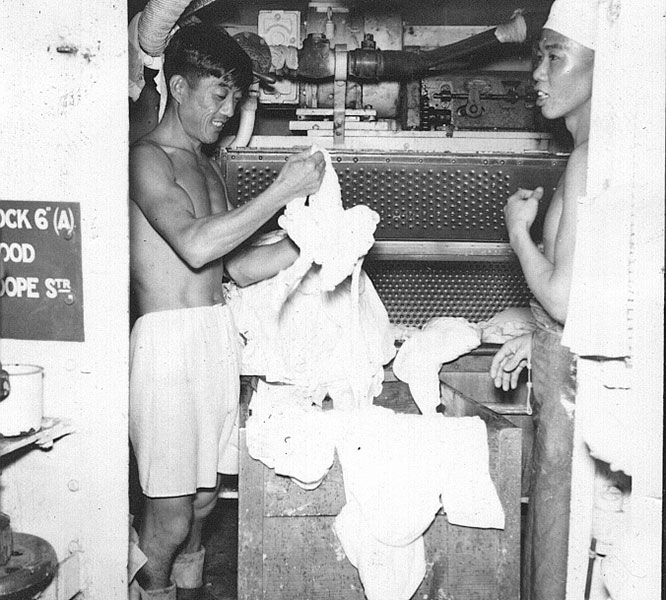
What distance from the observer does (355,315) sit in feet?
6.88

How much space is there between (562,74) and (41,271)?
1521mm

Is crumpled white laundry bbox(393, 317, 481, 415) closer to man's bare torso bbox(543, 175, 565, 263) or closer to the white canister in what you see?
man's bare torso bbox(543, 175, 565, 263)

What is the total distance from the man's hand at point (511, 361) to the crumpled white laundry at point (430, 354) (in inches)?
5.5

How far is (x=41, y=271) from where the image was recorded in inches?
69.2

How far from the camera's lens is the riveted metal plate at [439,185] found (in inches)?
108

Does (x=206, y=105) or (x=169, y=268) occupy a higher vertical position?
(x=206, y=105)

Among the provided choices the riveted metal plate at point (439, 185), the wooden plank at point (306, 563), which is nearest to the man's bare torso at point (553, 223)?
the riveted metal plate at point (439, 185)

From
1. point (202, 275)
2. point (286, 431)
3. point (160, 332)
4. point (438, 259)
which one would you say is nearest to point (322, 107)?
point (438, 259)

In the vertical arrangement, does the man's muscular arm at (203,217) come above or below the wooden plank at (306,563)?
above

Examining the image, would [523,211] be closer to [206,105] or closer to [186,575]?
[206,105]

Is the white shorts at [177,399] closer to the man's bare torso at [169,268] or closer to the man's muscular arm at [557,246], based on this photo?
the man's bare torso at [169,268]

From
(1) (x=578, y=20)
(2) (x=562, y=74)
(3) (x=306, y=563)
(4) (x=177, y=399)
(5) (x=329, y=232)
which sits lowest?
(3) (x=306, y=563)

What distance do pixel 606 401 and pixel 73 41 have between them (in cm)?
148

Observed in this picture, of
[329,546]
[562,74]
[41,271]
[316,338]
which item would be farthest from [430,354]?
[41,271]
